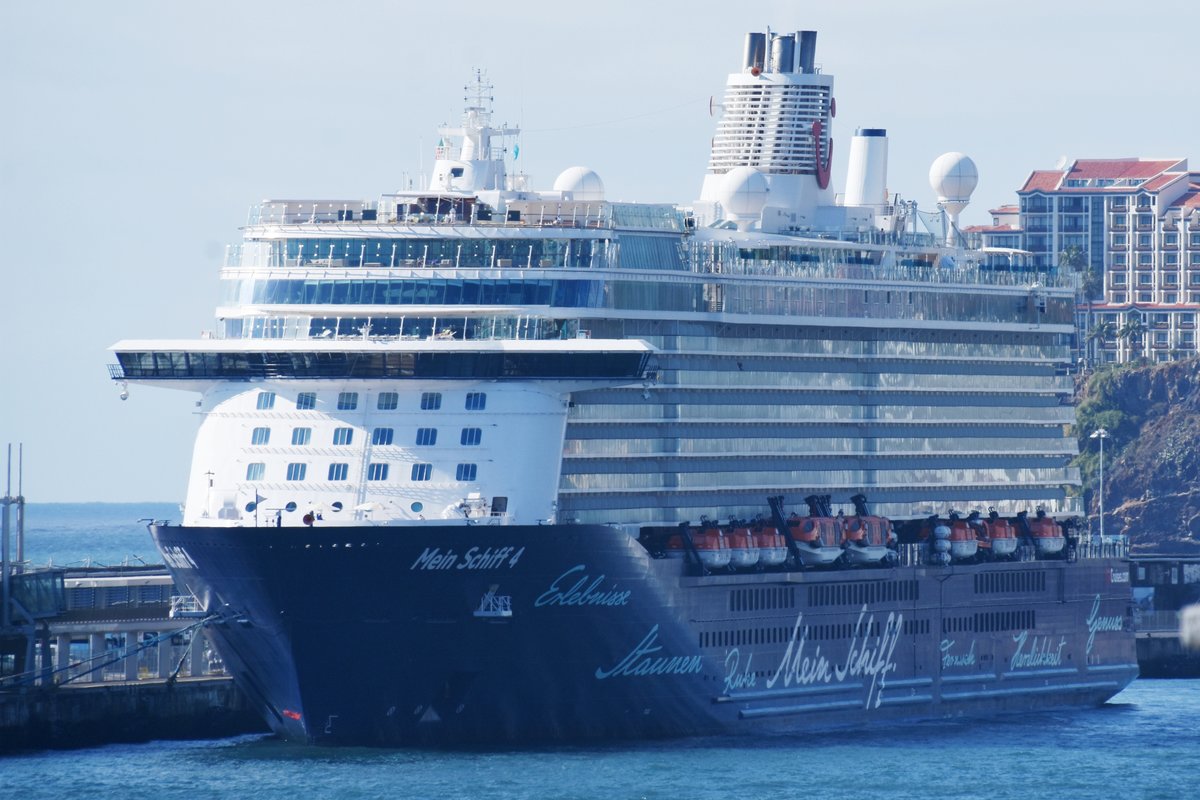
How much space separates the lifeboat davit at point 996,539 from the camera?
243 ft

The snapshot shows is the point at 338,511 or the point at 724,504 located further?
the point at 724,504

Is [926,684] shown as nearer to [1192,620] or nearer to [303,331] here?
[303,331]

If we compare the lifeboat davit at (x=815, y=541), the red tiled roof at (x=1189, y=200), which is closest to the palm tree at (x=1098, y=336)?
the red tiled roof at (x=1189, y=200)

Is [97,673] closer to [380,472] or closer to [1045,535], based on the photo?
[380,472]

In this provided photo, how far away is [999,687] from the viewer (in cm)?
7369

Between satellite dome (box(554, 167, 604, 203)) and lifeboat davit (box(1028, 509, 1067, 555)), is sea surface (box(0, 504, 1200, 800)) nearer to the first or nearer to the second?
lifeboat davit (box(1028, 509, 1067, 555))

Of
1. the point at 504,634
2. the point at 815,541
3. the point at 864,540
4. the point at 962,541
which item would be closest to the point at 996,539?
the point at 962,541

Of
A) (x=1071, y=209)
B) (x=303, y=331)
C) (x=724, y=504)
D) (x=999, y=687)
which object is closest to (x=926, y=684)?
(x=999, y=687)

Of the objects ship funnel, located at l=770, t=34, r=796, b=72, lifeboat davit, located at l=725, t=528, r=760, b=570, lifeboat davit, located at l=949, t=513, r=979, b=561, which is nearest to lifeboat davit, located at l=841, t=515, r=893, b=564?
lifeboat davit, located at l=949, t=513, r=979, b=561

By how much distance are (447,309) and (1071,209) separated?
135m

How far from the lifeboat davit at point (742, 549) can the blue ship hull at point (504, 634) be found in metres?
0.42

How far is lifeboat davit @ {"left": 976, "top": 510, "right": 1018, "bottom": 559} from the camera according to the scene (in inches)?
2913

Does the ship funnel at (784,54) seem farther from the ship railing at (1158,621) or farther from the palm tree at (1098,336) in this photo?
the palm tree at (1098,336)

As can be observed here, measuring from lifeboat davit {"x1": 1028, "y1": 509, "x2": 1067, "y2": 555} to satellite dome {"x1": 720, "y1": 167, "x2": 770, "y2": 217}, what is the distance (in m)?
12.4
